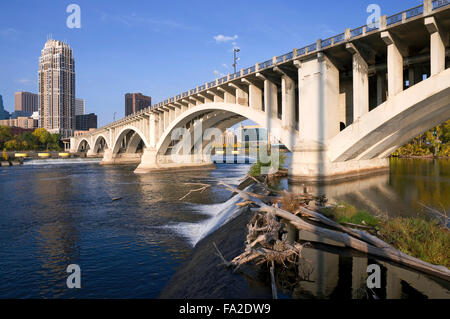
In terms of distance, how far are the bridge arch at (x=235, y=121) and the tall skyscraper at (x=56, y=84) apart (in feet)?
560

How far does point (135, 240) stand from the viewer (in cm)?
1209

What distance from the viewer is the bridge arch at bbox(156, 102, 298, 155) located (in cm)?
2619

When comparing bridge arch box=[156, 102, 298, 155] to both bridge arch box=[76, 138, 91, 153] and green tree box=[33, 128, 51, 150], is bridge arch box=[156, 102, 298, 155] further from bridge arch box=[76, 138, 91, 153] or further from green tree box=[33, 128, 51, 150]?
green tree box=[33, 128, 51, 150]

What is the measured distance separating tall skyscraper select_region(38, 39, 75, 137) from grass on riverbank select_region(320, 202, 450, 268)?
210 metres

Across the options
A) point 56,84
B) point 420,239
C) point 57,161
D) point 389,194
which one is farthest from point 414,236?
point 56,84

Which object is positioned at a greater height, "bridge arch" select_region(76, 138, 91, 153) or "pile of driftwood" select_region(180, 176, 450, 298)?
"bridge arch" select_region(76, 138, 91, 153)

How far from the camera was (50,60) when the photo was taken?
185 m

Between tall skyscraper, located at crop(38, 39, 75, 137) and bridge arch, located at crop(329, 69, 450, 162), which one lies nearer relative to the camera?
bridge arch, located at crop(329, 69, 450, 162)

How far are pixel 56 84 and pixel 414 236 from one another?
223975 mm

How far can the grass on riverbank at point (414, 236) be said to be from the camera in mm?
6781

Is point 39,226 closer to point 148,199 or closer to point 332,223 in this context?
point 148,199

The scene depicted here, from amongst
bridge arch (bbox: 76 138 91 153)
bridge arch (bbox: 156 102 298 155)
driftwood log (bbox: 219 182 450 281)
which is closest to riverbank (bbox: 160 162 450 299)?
driftwood log (bbox: 219 182 450 281)

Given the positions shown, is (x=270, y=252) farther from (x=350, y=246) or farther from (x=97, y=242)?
(x=97, y=242)
